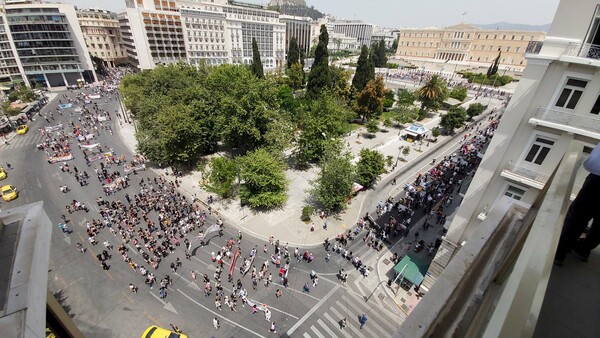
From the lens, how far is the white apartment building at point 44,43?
68.2 metres

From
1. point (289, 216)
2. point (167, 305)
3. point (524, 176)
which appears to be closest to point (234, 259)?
point (167, 305)

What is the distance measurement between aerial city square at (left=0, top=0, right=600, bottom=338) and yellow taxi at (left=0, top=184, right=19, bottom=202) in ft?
0.80

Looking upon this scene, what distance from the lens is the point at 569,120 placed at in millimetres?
12008

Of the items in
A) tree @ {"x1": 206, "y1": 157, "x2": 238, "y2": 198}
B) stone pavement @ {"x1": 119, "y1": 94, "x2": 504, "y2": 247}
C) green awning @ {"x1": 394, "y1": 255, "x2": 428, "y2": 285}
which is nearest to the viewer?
green awning @ {"x1": 394, "y1": 255, "x2": 428, "y2": 285}

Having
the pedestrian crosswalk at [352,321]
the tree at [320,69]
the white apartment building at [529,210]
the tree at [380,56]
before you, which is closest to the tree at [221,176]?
the pedestrian crosswalk at [352,321]

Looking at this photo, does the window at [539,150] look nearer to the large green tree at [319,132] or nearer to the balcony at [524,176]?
the balcony at [524,176]

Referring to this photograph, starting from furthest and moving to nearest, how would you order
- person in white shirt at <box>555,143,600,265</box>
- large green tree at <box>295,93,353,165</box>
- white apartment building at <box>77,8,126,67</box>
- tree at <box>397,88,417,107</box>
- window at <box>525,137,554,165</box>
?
white apartment building at <box>77,8,126,67</box>, tree at <box>397,88,417,107</box>, large green tree at <box>295,93,353,165</box>, window at <box>525,137,554,165</box>, person in white shirt at <box>555,143,600,265</box>

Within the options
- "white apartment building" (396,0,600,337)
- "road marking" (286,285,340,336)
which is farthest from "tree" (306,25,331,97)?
"white apartment building" (396,0,600,337)

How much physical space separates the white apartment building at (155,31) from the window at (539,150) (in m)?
92.9

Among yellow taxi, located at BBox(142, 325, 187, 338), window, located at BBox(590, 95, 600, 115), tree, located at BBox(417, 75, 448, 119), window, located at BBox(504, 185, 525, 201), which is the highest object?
window, located at BBox(590, 95, 600, 115)

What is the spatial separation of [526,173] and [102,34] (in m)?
136

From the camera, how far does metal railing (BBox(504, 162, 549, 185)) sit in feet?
43.7

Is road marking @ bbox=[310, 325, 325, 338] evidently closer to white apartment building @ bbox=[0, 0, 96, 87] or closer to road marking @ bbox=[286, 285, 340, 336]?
road marking @ bbox=[286, 285, 340, 336]

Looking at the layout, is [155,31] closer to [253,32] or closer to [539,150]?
[253,32]
